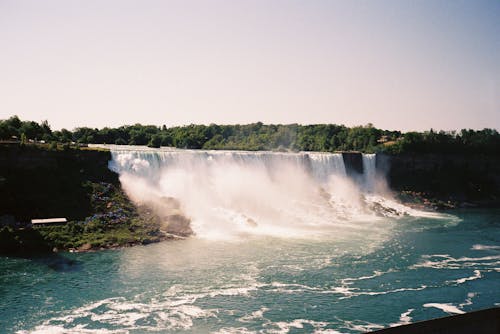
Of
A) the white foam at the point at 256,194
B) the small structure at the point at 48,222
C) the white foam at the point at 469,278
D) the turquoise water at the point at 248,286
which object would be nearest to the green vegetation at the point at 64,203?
the small structure at the point at 48,222

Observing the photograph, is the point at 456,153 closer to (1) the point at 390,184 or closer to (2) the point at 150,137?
(1) the point at 390,184

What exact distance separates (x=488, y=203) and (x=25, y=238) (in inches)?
1877

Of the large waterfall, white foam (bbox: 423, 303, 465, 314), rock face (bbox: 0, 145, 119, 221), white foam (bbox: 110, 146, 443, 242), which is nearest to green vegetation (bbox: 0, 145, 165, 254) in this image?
rock face (bbox: 0, 145, 119, 221)

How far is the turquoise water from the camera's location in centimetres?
1405

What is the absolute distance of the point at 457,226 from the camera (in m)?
33.1

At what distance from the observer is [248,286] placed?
56.9ft

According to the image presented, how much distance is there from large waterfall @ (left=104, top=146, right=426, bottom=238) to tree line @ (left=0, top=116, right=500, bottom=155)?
14.8 meters

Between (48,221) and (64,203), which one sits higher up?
(64,203)

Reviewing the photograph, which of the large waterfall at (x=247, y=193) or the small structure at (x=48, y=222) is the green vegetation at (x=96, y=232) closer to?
the small structure at (x=48, y=222)

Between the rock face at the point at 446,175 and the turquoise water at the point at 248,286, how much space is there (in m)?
24.0

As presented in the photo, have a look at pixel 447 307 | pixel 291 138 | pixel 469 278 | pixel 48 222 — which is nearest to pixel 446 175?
pixel 291 138

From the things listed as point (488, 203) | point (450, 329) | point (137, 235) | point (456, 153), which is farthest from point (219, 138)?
point (450, 329)

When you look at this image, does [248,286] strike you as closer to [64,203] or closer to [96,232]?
[96,232]

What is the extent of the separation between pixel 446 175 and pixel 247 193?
1201 inches
